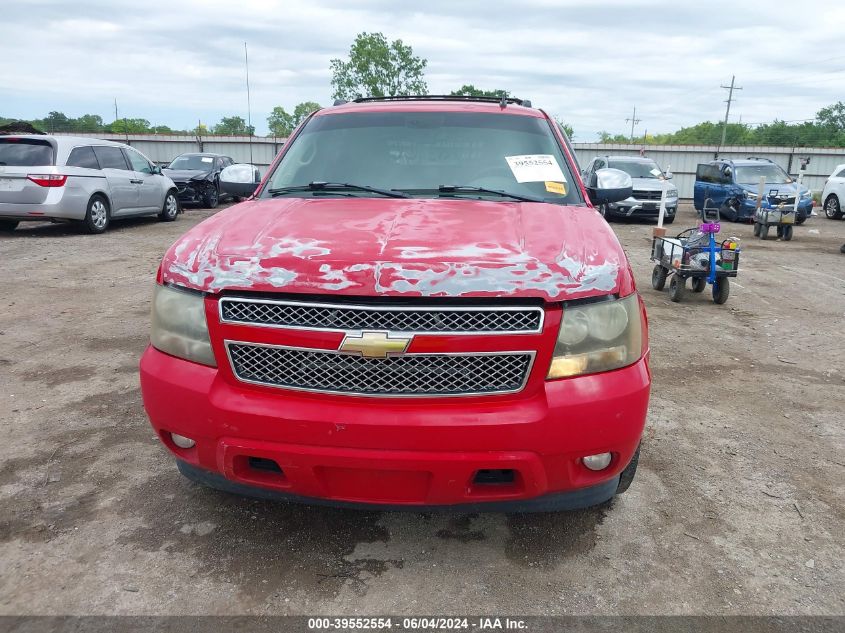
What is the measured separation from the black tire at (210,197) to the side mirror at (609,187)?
14095 mm

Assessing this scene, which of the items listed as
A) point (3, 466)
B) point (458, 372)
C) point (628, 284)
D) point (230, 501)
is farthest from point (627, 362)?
point (3, 466)

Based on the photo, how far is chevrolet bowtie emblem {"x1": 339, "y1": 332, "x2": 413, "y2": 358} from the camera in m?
1.95

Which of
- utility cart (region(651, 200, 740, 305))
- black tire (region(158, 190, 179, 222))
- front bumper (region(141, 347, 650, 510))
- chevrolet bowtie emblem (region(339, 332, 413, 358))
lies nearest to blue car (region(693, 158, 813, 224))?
utility cart (region(651, 200, 740, 305))

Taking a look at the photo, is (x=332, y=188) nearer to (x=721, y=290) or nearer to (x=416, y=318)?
(x=416, y=318)

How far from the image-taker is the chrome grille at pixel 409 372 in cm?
198

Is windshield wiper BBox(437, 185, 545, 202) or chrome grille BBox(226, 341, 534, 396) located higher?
windshield wiper BBox(437, 185, 545, 202)

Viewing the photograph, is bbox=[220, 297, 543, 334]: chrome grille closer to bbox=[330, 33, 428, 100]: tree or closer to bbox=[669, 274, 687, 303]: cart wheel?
bbox=[669, 274, 687, 303]: cart wheel

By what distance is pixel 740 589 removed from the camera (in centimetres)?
222

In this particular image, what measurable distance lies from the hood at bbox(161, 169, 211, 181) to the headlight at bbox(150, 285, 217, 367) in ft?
48.2

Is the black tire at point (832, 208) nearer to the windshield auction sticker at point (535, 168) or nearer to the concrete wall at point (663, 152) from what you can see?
the concrete wall at point (663, 152)

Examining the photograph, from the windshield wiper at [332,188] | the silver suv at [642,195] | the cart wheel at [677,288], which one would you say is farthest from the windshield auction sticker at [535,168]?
the silver suv at [642,195]

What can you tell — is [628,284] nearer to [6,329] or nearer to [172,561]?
[172,561]

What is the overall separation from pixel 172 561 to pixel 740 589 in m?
2.11

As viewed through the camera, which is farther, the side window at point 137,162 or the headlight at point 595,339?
the side window at point 137,162
